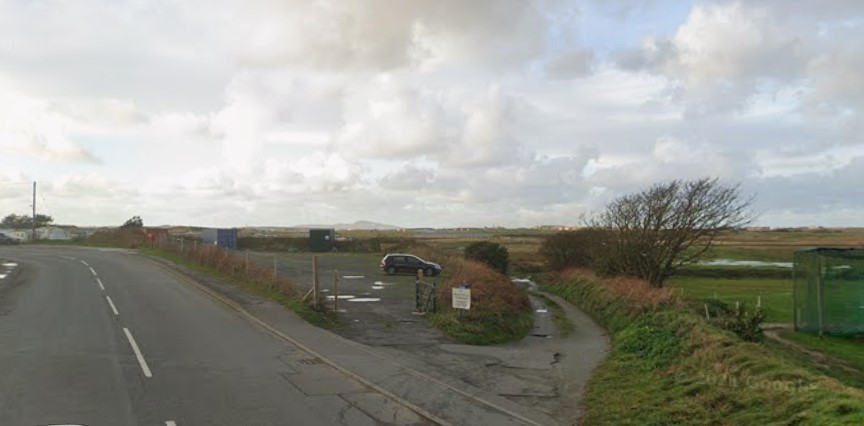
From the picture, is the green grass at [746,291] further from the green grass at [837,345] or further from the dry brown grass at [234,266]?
the dry brown grass at [234,266]

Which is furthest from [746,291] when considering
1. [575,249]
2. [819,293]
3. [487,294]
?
[487,294]

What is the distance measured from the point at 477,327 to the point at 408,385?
32.2 feet

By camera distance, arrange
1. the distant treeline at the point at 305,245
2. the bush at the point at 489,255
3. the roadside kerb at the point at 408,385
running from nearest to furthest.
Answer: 1. the roadside kerb at the point at 408,385
2. the bush at the point at 489,255
3. the distant treeline at the point at 305,245

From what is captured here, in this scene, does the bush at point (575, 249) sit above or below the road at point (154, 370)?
above

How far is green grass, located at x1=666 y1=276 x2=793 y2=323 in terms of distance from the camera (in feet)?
105

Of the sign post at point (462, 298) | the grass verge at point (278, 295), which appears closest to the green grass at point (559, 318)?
the sign post at point (462, 298)

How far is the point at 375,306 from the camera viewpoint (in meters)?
26.9

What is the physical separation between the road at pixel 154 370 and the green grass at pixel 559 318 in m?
12.9

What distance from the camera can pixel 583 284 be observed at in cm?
4053

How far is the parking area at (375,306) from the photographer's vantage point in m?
20.0

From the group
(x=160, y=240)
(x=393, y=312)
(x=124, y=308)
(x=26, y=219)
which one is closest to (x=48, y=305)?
(x=124, y=308)

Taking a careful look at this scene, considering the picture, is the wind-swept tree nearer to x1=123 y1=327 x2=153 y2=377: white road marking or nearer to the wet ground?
the wet ground

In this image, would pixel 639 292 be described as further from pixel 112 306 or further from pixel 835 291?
pixel 112 306

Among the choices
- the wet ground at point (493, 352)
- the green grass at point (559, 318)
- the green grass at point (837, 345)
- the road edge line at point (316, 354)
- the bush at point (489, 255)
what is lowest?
the green grass at point (559, 318)
